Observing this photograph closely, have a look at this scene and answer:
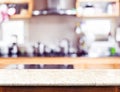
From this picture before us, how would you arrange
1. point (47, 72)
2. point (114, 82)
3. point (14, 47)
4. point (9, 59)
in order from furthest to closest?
point (14, 47) < point (9, 59) < point (47, 72) < point (114, 82)

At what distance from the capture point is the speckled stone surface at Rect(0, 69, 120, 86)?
5.81 ft

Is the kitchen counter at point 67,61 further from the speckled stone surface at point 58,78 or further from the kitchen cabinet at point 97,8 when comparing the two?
the speckled stone surface at point 58,78

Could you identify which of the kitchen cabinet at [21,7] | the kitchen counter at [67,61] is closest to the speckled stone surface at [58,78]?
the kitchen counter at [67,61]

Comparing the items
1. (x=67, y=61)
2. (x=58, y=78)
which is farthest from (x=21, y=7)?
(x=58, y=78)

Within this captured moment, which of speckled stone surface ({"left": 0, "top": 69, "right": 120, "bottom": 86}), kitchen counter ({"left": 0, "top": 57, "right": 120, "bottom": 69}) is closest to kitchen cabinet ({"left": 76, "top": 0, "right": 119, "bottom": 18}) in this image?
kitchen counter ({"left": 0, "top": 57, "right": 120, "bottom": 69})

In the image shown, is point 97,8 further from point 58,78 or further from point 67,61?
point 58,78

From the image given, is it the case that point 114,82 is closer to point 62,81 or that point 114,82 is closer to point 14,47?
point 62,81

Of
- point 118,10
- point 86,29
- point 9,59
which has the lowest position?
point 9,59

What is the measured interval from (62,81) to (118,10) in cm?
289

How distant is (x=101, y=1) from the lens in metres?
4.40

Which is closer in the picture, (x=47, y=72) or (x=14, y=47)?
(x=47, y=72)

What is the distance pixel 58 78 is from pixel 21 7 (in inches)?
113

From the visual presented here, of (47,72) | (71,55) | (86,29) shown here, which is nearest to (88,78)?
(47,72)

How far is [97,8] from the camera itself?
4484mm
